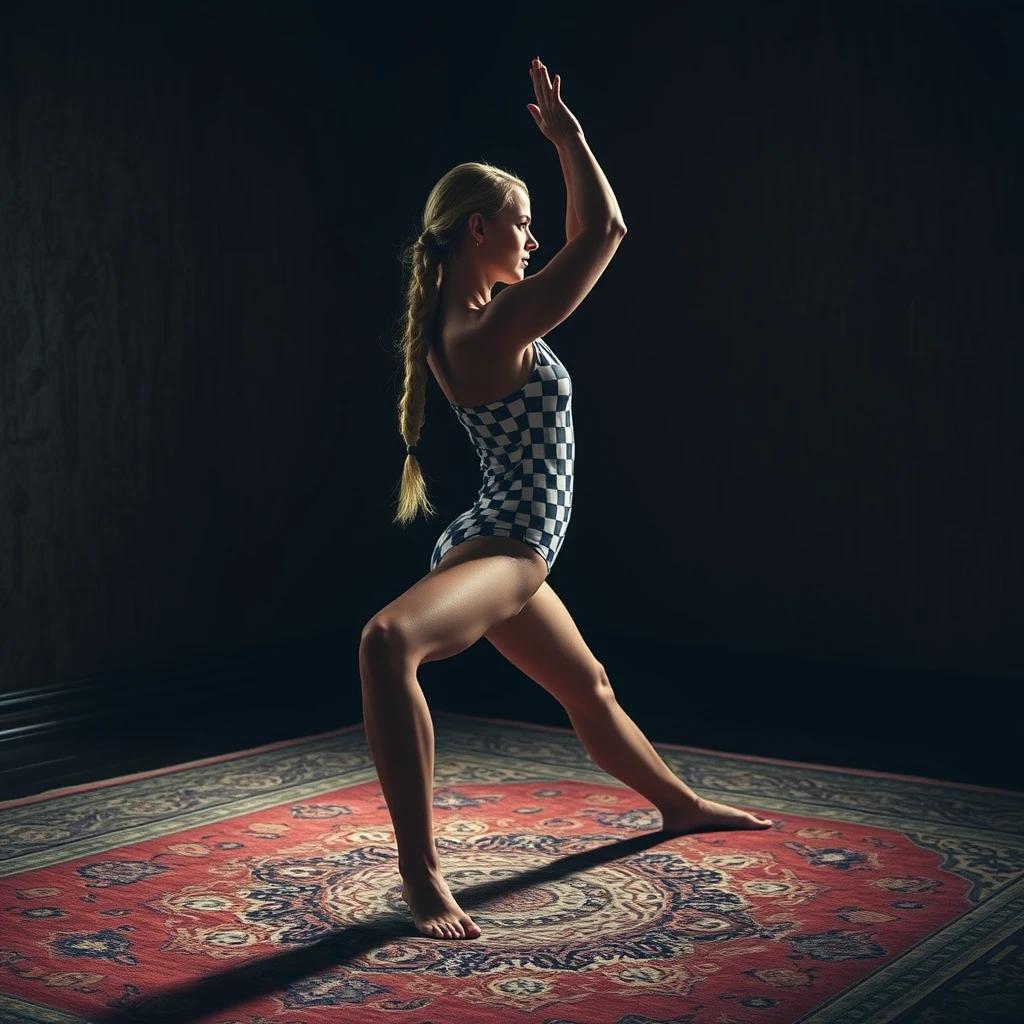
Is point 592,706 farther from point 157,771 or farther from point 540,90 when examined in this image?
point 157,771

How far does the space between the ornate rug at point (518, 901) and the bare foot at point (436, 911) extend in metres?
0.02

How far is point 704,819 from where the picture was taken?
372 cm

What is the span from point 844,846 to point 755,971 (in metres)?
0.95

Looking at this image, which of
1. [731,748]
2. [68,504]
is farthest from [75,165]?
[731,748]

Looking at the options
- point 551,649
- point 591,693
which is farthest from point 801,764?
point 551,649

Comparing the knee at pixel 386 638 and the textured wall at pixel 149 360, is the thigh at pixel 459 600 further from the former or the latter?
the textured wall at pixel 149 360

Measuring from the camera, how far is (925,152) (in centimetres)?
536

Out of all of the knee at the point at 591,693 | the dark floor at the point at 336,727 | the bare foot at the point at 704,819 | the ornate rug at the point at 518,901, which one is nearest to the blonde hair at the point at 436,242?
the knee at the point at 591,693

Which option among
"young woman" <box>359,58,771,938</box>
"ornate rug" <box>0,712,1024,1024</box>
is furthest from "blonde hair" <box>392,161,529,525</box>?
"ornate rug" <box>0,712,1024,1024</box>

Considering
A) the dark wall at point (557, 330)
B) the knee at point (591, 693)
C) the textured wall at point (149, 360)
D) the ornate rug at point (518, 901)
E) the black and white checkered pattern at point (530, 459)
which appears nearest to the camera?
the ornate rug at point (518, 901)

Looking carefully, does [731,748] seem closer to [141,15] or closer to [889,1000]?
[889,1000]

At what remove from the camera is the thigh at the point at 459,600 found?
2.89 meters

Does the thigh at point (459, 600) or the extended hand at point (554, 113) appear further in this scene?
the extended hand at point (554, 113)

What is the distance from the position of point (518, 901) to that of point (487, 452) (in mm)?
942
